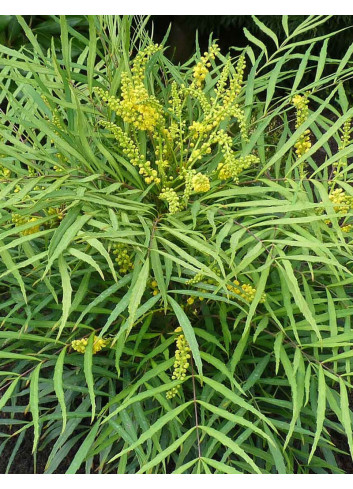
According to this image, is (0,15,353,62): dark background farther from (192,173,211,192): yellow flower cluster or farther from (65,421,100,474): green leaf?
(65,421,100,474): green leaf

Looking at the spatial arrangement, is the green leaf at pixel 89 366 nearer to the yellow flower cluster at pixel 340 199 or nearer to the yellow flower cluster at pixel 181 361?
the yellow flower cluster at pixel 181 361

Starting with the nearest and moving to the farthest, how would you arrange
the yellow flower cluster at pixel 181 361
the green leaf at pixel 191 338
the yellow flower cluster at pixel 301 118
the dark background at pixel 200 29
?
1. the green leaf at pixel 191 338
2. the yellow flower cluster at pixel 181 361
3. the yellow flower cluster at pixel 301 118
4. the dark background at pixel 200 29

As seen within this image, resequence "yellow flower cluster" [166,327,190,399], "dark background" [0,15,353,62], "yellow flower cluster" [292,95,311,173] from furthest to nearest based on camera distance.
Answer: "dark background" [0,15,353,62] → "yellow flower cluster" [292,95,311,173] → "yellow flower cluster" [166,327,190,399]

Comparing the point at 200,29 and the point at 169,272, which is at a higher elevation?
the point at 200,29

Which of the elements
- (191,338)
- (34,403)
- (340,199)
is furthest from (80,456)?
(340,199)

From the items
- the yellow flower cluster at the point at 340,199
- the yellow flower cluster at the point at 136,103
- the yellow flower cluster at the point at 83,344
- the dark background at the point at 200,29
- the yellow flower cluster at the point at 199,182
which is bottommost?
the yellow flower cluster at the point at 83,344

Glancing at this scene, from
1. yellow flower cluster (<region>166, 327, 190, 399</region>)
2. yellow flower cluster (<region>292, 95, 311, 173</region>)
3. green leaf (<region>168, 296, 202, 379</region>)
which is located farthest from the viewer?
yellow flower cluster (<region>292, 95, 311, 173</region>)

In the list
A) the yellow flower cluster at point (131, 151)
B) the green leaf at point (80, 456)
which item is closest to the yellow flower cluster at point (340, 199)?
the yellow flower cluster at point (131, 151)

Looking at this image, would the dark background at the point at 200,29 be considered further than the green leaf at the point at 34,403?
Yes

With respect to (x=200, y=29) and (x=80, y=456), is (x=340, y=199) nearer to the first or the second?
(x=80, y=456)

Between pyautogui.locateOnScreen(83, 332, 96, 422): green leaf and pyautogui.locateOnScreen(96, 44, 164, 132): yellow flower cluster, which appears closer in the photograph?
pyautogui.locateOnScreen(83, 332, 96, 422): green leaf

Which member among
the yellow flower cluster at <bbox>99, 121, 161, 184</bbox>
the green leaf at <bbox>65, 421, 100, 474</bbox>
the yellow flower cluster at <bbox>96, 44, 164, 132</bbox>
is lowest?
the green leaf at <bbox>65, 421, 100, 474</bbox>

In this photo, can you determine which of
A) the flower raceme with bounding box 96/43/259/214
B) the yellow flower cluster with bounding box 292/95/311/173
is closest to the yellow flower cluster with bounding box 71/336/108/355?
the flower raceme with bounding box 96/43/259/214

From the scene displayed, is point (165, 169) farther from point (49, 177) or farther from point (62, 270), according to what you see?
point (62, 270)
